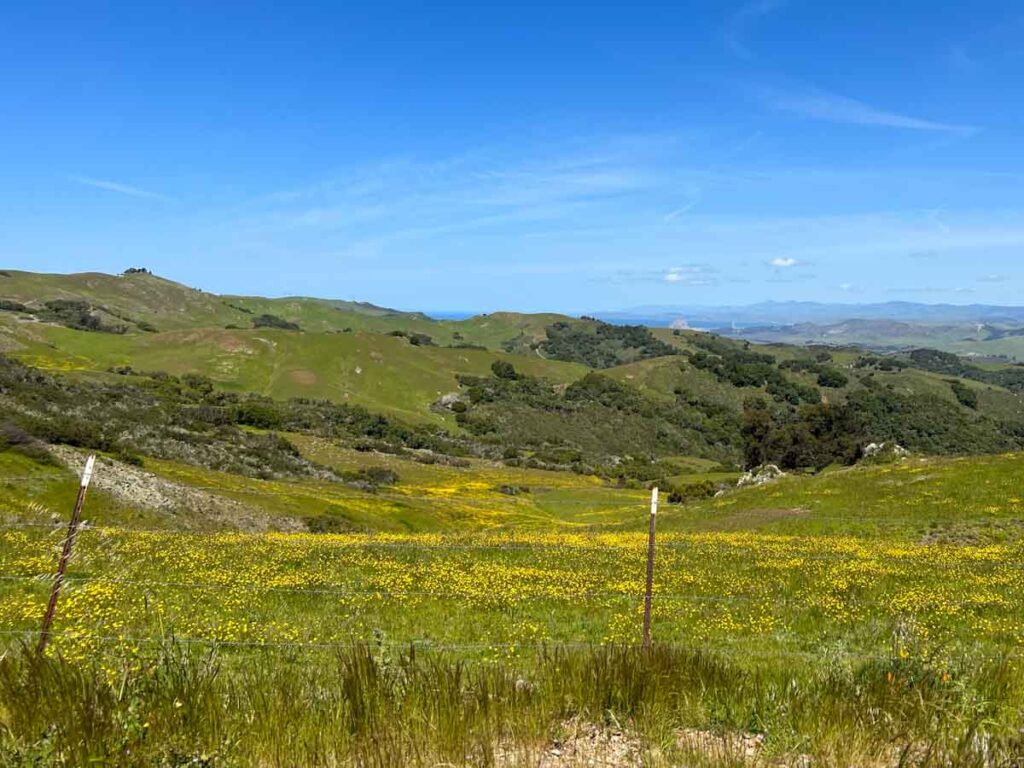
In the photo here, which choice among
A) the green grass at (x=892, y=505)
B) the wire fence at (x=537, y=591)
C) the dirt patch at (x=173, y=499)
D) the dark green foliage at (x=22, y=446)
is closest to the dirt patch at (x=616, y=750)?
the wire fence at (x=537, y=591)

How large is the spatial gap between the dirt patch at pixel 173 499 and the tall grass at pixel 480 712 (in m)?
39.9

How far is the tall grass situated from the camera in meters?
5.90

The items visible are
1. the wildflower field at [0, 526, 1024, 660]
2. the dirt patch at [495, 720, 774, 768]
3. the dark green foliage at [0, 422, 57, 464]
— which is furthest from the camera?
the dark green foliage at [0, 422, 57, 464]

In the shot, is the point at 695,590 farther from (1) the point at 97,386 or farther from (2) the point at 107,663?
(1) the point at 97,386

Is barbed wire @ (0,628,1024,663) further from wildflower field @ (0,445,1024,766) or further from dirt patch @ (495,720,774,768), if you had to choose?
dirt patch @ (495,720,774,768)

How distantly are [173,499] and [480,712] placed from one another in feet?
155

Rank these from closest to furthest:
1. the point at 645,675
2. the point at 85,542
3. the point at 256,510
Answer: the point at 645,675, the point at 85,542, the point at 256,510

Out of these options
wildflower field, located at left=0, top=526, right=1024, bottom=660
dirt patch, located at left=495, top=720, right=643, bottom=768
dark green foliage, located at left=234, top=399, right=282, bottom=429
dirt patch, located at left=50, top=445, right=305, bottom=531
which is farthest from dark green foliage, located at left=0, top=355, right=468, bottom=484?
dirt patch, located at left=495, top=720, right=643, bottom=768

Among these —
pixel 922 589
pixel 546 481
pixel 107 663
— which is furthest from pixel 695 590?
pixel 546 481

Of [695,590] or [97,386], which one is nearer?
[695,590]

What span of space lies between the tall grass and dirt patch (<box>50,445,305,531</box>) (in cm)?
3992

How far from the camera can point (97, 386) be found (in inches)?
4592

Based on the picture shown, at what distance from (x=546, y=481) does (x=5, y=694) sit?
410 ft

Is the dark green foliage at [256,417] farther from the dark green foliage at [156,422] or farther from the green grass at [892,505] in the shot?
the green grass at [892,505]
